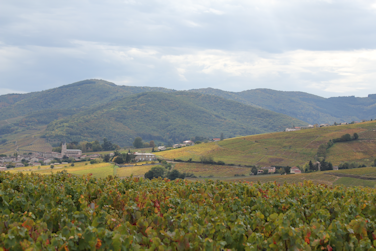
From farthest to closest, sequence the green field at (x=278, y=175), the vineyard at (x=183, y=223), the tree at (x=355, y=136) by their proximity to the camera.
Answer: the tree at (x=355, y=136) → the green field at (x=278, y=175) → the vineyard at (x=183, y=223)

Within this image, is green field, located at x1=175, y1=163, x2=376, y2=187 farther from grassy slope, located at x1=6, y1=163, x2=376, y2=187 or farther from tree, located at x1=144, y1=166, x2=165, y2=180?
tree, located at x1=144, y1=166, x2=165, y2=180

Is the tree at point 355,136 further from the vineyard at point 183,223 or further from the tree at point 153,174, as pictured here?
the vineyard at point 183,223

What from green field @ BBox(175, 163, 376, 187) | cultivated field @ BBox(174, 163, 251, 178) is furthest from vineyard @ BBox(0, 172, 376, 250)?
cultivated field @ BBox(174, 163, 251, 178)

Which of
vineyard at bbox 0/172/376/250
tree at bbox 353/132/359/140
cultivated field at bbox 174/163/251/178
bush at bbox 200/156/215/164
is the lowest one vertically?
cultivated field at bbox 174/163/251/178

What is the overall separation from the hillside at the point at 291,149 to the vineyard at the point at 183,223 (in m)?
88.2

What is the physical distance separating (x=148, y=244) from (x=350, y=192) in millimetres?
9342

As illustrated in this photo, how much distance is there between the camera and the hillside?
93.7 meters

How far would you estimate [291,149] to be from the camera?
107625 millimetres

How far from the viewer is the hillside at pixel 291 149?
93.7 meters

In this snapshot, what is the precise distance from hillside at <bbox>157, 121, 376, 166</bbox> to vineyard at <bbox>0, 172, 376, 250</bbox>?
8819 centimetres

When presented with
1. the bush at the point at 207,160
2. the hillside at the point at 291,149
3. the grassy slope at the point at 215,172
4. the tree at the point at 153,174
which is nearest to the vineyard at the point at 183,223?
the tree at the point at 153,174

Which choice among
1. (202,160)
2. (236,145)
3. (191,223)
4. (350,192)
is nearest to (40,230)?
(191,223)

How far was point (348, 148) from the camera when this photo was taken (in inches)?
3812

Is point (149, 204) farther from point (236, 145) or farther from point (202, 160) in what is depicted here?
point (236, 145)
